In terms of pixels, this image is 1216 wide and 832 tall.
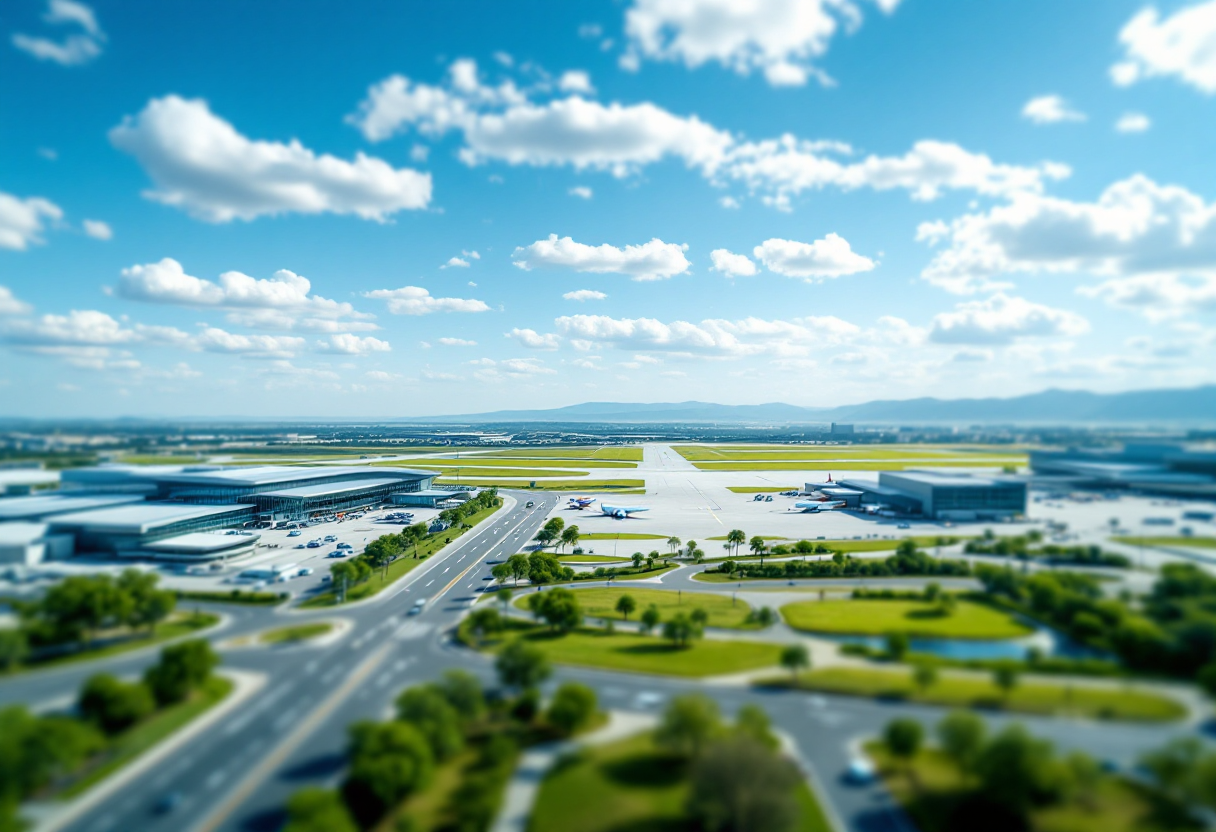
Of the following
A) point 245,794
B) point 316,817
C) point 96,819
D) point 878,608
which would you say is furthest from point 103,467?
point 878,608

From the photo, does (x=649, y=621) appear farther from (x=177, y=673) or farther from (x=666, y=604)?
(x=177, y=673)

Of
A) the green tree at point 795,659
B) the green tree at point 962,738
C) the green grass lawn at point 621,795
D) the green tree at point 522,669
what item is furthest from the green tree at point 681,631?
the green tree at point 962,738

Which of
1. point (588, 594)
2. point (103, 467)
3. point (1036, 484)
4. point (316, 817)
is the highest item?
point (103, 467)

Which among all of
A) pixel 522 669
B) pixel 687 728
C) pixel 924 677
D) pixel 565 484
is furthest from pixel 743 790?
pixel 565 484

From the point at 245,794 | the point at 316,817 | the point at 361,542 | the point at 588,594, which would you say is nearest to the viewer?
the point at 316,817

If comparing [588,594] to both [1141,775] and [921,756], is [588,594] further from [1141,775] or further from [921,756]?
[1141,775]

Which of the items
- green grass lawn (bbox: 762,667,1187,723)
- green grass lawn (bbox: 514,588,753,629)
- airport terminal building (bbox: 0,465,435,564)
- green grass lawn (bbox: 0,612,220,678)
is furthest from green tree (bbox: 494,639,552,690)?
airport terminal building (bbox: 0,465,435,564)

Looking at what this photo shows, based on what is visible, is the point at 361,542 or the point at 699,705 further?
the point at 361,542

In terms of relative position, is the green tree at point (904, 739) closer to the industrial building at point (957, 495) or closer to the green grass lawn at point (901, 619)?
the green grass lawn at point (901, 619)
